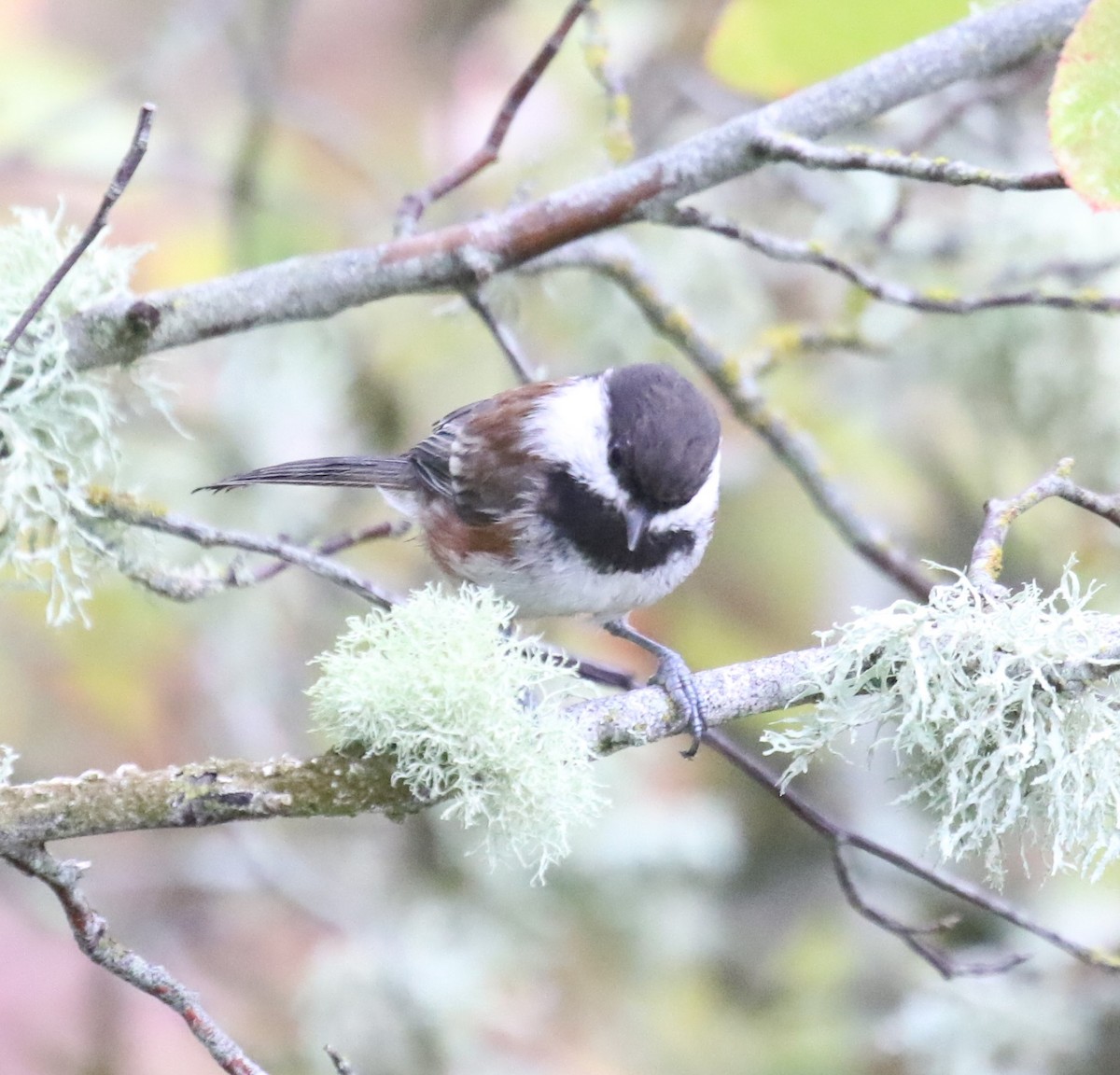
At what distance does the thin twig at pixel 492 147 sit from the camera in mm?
2176

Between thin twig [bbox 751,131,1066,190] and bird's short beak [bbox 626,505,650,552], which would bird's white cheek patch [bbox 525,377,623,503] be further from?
thin twig [bbox 751,131,1066,190]

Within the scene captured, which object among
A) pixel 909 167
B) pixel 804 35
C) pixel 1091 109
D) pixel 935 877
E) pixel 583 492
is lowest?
pixel 935 877

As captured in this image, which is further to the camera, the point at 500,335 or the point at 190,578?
the point at 500,335

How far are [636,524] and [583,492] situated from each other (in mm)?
157

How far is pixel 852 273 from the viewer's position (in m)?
2.24

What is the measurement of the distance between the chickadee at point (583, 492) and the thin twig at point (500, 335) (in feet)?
0.58

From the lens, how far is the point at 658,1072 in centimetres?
416

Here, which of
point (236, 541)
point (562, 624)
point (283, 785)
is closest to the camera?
point (283, 785)

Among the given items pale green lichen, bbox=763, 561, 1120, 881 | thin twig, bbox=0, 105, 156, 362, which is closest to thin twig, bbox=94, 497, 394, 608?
thin twig, bbox=0, 105, 156, 362

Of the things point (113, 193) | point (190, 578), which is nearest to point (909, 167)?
point (113, 193)

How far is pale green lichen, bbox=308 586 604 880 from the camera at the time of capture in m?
1.60

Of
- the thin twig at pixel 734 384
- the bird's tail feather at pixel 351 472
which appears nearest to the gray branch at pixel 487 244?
the thin twig at pixel 734 384

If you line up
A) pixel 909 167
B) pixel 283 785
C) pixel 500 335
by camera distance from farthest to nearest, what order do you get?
pixel 500 335 < pixel 909 167 < pixel 283 785

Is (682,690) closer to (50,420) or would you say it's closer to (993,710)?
(993,710)
